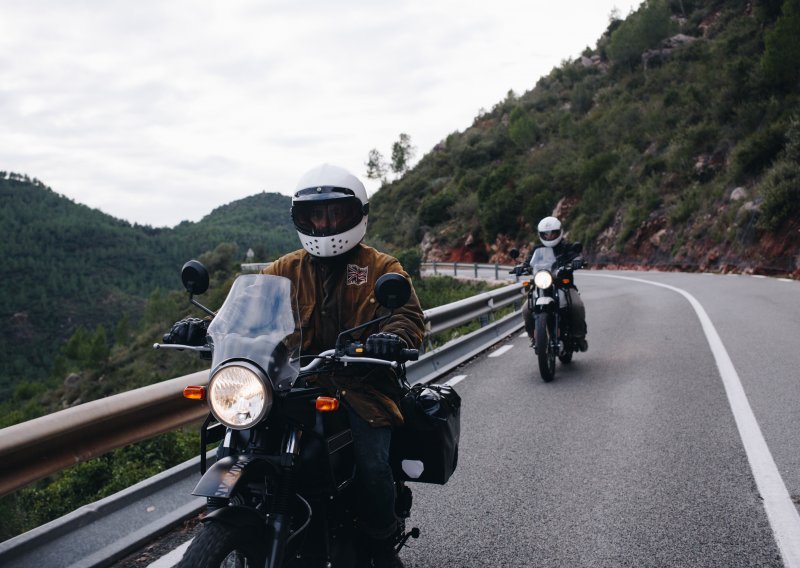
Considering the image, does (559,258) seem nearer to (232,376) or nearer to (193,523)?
(193,523)

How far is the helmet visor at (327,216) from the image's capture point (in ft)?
10.2

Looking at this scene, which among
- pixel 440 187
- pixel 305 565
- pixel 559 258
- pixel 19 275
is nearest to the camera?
pixel 305 565

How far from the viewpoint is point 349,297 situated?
124 inches

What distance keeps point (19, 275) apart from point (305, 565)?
208m

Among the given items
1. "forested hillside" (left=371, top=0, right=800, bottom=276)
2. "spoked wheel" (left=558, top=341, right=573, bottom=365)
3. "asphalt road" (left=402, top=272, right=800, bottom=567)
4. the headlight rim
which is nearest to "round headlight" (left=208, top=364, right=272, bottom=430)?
the headlight rim

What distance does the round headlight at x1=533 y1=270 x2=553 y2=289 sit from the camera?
26.8 ft

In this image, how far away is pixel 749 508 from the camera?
157 inches

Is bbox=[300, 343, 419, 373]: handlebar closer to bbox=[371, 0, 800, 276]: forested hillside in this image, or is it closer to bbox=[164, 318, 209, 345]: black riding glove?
bbox=[164, 318, 209, 345]: black riding glove

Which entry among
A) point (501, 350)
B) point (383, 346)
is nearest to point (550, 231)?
point (501, 350)

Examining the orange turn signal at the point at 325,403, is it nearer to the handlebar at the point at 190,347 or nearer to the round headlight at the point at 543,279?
the handlebar at the point at 190,347

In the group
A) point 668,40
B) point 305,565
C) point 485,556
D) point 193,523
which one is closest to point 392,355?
point 305,565

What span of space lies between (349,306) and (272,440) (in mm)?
841

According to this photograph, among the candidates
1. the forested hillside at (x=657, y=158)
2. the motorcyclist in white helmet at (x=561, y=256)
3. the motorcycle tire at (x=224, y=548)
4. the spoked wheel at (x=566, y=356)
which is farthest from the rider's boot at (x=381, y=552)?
the forested hillside at (x=657, y=158)

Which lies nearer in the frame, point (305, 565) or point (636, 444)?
point (305, 565)
